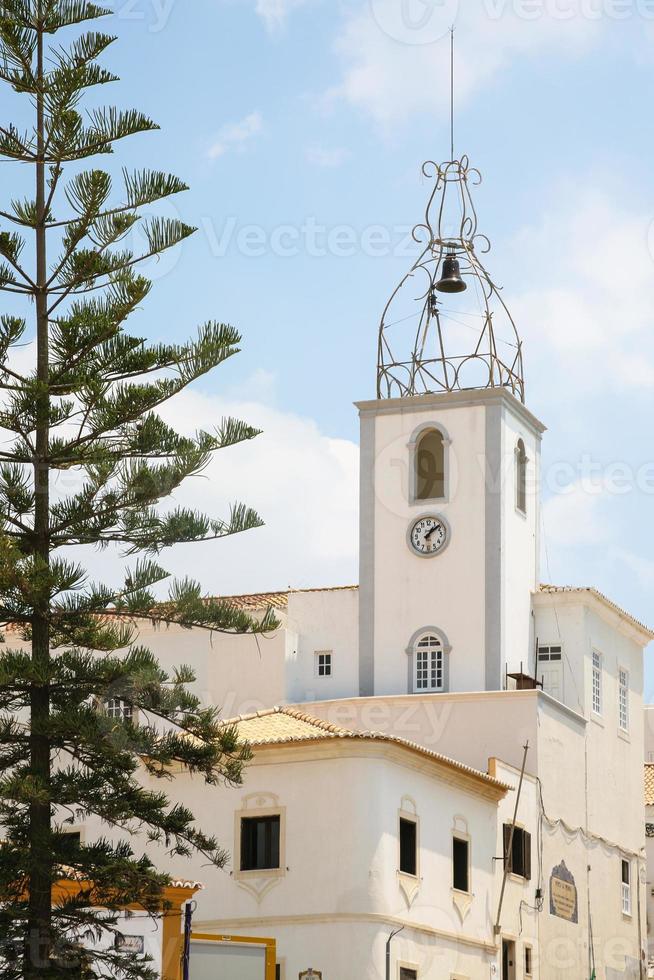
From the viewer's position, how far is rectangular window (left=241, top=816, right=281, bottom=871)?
99.1 feet

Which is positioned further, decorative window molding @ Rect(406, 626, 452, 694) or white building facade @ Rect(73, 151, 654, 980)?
decorative window molding @ Rect(406, 626, 452, 694)

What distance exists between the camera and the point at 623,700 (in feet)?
138

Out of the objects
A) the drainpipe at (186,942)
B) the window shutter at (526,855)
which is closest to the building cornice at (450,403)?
the window shutter at (526,855)

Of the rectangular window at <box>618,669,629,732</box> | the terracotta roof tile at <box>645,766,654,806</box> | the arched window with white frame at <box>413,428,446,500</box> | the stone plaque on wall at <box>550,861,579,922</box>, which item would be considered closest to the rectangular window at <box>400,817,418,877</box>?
the stone plaque on wall at <box>550,861,579,922</box>

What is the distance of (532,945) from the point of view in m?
34.9

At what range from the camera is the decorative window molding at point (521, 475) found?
133ft

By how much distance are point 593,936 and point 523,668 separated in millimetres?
5626

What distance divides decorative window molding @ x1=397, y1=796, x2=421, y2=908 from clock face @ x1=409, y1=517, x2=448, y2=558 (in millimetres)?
9569

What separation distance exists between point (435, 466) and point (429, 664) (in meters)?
4.32

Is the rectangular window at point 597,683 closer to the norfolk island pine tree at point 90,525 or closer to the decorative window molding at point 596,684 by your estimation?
the decorative window molding at point 596,684

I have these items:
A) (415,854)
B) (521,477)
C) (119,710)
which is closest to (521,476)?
(521,477)

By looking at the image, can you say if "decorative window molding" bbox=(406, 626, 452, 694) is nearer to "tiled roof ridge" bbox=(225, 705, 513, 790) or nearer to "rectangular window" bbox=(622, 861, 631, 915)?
"tiled roof ridge" bbox=(225, 705, 513, 790)

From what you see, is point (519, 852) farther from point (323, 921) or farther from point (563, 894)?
point (323, 921)

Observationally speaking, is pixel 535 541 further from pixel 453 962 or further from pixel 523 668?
pixel 453 962
